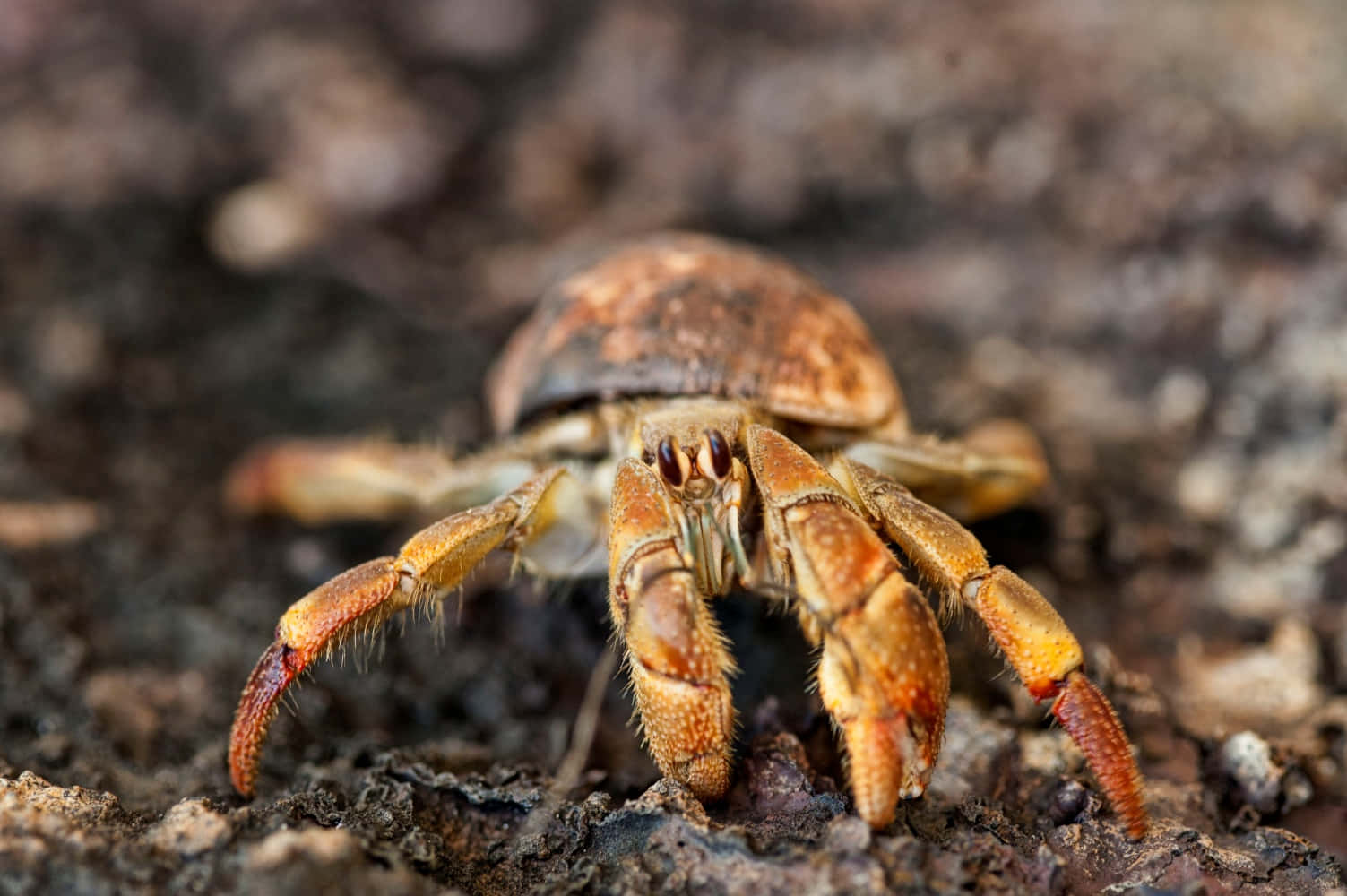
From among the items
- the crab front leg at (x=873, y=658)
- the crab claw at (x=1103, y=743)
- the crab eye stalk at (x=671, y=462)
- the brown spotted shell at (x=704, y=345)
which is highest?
the brown spotted shell at (x=704, y=345)

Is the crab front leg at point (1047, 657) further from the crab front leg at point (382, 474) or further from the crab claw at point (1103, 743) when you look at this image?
the crab front leg at point (382, 474)

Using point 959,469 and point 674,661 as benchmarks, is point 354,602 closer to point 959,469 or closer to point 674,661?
point 674,661

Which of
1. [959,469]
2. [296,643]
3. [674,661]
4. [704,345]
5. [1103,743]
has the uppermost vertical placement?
[704,345]

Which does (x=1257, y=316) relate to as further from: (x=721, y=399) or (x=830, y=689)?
(x=830, y=689)

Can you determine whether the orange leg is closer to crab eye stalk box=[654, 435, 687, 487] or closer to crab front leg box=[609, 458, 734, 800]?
crab eye stalk box=[654, 435, 687, 487]

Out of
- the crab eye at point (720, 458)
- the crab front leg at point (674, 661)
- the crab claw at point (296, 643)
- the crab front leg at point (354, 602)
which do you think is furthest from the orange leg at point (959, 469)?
the crab claw at point (296, 643)

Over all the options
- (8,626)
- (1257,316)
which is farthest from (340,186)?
(1257,316)

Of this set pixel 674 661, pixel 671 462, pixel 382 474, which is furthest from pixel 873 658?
pixel 382 474
